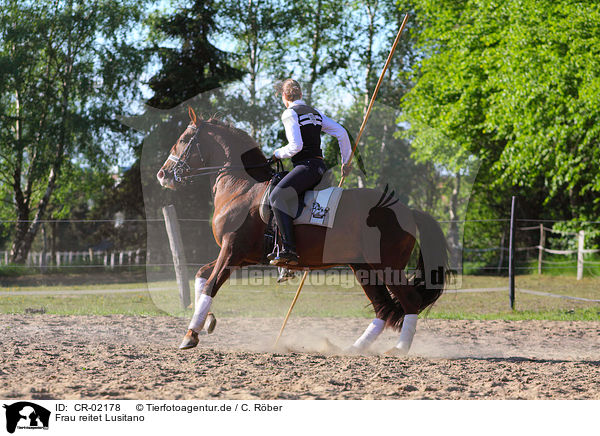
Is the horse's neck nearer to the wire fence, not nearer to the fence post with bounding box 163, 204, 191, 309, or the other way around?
the fence post with bounding box 163, 204, 191, 309

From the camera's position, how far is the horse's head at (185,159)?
6219mm

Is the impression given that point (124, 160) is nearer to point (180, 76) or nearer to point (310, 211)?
point (180, 76)

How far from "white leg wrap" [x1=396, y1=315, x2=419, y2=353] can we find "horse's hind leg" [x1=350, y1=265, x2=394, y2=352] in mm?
240

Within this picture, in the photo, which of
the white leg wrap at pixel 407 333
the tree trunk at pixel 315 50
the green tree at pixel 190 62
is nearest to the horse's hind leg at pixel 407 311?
the white leg wrap at pixel 407 333

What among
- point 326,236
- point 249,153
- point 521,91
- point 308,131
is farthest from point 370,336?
point 521,91

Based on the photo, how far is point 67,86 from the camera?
24141mm

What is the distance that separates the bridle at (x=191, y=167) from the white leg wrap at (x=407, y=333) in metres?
2.17

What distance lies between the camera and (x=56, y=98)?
24.5 m

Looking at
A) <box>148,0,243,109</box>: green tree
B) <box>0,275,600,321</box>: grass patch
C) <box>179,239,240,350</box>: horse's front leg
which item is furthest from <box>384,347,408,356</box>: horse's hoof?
<box>148,0,243,109</box>: green tree

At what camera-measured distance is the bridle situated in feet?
20.4

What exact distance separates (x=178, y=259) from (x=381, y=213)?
17.4ft

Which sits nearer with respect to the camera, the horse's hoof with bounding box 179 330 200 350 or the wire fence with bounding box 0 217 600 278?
the horse's hoof with bounding box 179 330 200 350
